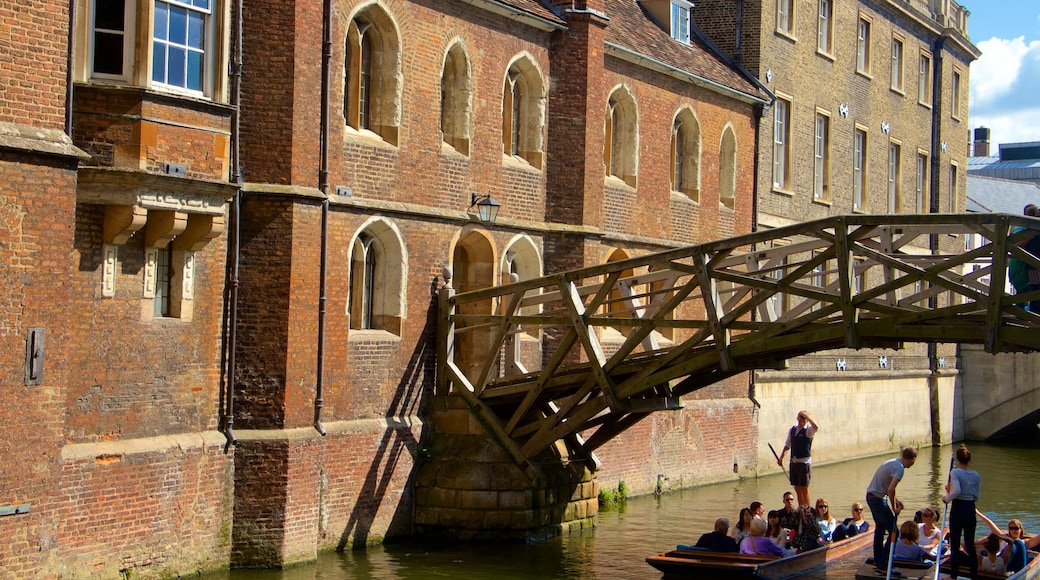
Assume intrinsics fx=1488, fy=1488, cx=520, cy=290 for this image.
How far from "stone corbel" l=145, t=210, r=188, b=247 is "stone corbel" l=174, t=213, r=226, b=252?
10.3 inches

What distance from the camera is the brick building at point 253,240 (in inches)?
562

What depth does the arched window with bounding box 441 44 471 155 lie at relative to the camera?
70.9ft

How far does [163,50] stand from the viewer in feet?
52.5

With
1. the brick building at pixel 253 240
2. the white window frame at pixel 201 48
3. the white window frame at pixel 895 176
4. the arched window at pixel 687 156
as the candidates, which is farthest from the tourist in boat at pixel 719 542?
the white window frame at pixel 895 176

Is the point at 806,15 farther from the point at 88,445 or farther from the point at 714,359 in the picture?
the point at 88,445

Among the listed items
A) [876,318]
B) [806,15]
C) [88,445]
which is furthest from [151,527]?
[806,15]

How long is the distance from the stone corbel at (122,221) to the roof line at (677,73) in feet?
36.1

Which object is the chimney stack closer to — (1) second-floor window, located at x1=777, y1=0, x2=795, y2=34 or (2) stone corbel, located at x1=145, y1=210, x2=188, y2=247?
(1) second-floor window, located at x1=777, y1=0, x2=795, y2=34

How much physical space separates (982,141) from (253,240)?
80.8m

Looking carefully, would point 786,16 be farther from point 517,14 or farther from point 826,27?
point 517,14

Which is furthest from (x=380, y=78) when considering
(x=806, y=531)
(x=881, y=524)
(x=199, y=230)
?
(x=881, y=524)

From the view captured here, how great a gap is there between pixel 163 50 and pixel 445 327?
6.50 metres

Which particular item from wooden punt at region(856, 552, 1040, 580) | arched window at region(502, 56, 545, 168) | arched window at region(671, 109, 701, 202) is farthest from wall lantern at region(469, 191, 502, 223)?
arched window at region(671, 109, 701, 202)

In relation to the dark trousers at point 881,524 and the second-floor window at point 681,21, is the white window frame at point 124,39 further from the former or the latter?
the second-floor window at point 681,21
